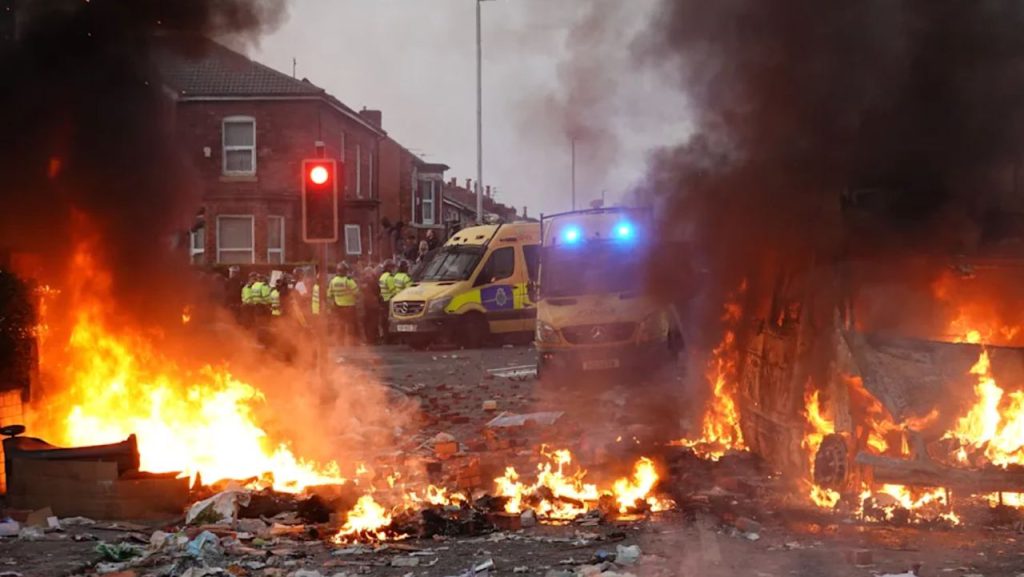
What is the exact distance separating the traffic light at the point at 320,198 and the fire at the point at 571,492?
335 cm

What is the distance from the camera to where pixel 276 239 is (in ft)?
102

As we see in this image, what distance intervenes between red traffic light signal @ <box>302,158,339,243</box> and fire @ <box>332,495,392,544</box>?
3.39 meters

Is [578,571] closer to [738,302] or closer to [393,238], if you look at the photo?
[738,302]

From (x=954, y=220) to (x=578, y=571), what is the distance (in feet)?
14.1

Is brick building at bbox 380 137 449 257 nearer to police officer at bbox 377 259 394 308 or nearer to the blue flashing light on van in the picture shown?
police officer at bbox 377 259 394 308

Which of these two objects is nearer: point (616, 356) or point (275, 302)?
point (616, 356)

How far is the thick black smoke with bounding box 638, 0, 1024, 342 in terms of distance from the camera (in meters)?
8.10

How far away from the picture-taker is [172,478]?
7.63 m

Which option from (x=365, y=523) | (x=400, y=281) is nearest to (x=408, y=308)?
(x=400, y=281)

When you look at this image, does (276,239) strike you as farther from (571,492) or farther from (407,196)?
(571,492)

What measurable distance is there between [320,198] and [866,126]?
5.27 m

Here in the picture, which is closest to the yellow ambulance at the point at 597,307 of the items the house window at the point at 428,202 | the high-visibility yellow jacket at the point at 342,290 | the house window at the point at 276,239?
the high-visibility yellow jacket at the point at 342,290

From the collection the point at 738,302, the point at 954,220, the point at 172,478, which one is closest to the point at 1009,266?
the point at 954,220

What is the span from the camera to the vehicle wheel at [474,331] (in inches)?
806
